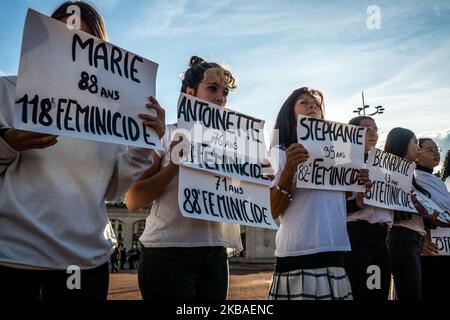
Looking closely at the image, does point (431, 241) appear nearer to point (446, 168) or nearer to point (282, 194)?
point (446, 168)

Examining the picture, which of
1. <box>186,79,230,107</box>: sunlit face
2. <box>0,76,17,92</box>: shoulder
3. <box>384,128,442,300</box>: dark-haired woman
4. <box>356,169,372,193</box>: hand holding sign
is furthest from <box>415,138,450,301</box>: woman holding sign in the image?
<box>0,76,17,92</box>: shoulder

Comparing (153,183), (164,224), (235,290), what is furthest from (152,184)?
(235,290)

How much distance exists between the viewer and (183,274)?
91.9 inches

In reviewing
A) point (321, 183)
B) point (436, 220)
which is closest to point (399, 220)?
point (436, 220)

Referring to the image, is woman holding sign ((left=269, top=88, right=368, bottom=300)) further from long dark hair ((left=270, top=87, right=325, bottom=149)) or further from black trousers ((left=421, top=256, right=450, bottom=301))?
black trousers ((left=421, top=256, right=450, bottom=301))

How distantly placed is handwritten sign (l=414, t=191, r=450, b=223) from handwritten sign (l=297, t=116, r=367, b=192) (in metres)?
1.39

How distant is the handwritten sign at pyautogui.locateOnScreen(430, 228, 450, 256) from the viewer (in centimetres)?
454

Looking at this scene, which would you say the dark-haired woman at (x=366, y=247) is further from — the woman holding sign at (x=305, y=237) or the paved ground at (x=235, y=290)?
the paved ground at (x=235, y=290)

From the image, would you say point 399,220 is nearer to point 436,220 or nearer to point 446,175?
point 436,220

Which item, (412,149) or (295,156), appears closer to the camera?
(295,156)

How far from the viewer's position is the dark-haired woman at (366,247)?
3.37 metres

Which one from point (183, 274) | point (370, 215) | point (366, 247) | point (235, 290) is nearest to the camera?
point (183, 274)

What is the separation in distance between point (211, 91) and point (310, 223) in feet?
3.72

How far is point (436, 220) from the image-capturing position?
170 inches
